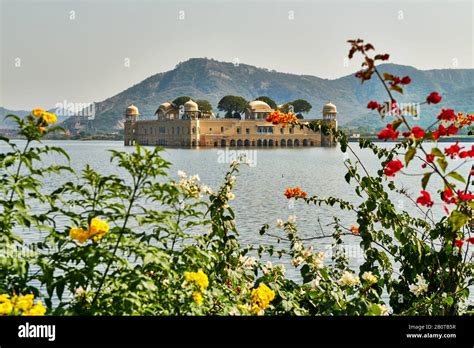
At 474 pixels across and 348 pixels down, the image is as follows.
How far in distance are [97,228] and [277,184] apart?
13006 mm

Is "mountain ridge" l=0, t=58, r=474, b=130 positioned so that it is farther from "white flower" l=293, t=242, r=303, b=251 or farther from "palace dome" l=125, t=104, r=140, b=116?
"white flower" l=293, t=242, r=303, b=251

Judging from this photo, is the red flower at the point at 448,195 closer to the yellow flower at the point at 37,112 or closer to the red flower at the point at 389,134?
the red flower at the point at 389,134

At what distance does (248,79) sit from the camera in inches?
246

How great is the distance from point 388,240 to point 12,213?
8.48 ft

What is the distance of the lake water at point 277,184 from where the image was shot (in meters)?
9.16

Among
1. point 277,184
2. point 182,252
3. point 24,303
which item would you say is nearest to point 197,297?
point 182,252

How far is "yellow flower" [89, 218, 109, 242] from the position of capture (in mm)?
2521

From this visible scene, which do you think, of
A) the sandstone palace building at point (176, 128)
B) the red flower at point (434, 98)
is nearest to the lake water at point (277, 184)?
the sandstone palace building at point (176, 128)

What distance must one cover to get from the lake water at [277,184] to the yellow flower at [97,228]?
13.2 ft

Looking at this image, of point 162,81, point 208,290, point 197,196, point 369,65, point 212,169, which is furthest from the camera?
point 212,169

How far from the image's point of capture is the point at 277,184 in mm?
15453

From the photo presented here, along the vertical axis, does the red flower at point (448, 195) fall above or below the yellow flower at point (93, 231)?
above
